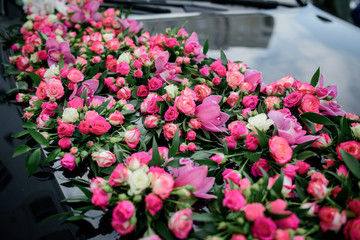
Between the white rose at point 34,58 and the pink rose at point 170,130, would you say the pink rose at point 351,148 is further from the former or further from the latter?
the white rose at point 34,58

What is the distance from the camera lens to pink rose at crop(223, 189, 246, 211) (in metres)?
0.71

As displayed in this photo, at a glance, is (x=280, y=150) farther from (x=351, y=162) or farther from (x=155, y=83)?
(x=155, y=83)

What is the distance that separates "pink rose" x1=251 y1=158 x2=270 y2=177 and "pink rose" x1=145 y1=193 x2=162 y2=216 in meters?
0.34

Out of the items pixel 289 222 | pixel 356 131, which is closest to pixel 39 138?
pixel 289 222

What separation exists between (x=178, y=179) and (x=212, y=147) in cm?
26

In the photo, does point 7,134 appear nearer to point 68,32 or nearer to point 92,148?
point 92,148

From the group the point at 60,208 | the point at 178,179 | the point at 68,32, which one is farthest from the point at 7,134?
the point at 68,32

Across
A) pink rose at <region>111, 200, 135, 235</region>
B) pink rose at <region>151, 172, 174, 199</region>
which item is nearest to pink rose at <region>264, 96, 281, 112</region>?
pink rose at <region>151, 172, 174, 199</region>

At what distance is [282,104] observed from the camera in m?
1.15

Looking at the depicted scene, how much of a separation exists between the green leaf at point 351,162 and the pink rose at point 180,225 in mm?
501

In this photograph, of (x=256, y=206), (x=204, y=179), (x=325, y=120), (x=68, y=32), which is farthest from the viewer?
(x=68, y=32)

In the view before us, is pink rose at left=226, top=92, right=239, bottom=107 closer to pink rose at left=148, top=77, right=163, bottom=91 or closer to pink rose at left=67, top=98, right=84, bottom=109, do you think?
pink rose at left=148, top=77, right=163, bottom=91

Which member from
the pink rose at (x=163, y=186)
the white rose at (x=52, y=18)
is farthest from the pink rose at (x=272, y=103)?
the white rose at (x=52, y=18)

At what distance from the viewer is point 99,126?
3.25 feet
